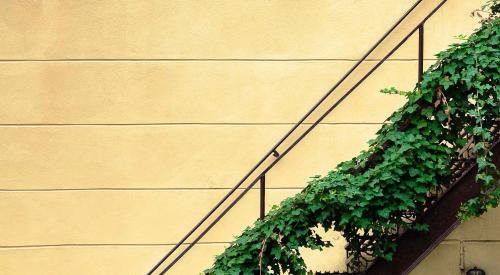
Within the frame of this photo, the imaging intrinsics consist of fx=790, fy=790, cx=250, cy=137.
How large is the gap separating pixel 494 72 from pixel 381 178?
3.45 feet

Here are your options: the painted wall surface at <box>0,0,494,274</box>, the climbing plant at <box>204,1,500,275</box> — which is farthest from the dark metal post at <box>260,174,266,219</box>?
the climbing plant at <box>204,1,500,275</box>

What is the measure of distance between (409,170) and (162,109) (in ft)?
7.88

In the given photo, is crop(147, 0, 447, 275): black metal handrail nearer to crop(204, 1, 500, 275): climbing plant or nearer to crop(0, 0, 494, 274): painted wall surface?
crop(0, 0, 494, 274): painted wall surface

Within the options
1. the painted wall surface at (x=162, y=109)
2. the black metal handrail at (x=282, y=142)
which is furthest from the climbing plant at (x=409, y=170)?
the painted wall surface at (x=162, y=109)

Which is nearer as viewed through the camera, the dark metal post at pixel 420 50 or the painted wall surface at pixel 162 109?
the dark metal post at pixel 420 50

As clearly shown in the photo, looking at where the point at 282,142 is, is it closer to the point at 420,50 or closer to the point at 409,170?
the point at 420,50

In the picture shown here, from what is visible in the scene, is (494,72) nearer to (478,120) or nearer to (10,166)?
(478,120)

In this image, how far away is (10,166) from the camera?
6.82 meters

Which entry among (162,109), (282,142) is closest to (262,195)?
(282,142)

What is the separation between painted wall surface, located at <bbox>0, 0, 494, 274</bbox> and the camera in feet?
22.3

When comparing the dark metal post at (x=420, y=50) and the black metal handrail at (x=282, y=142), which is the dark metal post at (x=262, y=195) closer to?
the black metal handrail at (x=282, y=142)

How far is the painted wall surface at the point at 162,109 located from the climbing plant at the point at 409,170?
120 cm

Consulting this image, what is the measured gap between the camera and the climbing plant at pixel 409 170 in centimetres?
537

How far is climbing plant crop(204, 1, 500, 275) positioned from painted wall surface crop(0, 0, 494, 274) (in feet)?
3.95
